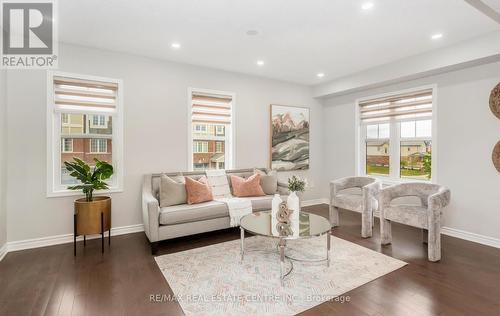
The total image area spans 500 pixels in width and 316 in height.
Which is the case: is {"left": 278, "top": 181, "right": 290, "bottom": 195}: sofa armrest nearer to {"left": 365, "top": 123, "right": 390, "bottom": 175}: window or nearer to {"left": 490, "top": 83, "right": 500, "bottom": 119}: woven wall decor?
{"left": 365, "top": 123, "right": 390, "bottom": 175}: window

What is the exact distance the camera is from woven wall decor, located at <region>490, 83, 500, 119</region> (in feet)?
11.0

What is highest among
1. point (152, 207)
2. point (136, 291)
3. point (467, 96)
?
point (467, 96)

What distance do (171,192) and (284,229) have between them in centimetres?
175

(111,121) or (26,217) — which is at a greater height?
(111,121)

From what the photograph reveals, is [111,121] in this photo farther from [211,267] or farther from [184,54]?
[211,267]

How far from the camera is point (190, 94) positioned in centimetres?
434

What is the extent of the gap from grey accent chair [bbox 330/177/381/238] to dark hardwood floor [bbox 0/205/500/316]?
0.34m

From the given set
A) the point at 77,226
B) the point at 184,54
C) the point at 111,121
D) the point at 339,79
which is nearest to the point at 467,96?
the point at 339,79

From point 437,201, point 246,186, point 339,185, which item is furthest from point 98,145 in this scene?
point 437,201

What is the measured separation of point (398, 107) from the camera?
460 centimetres

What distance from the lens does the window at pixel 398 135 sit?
4.26m

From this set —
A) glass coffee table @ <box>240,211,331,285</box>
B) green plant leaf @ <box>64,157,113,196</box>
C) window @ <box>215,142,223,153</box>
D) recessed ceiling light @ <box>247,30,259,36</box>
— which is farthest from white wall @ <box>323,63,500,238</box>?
green plant leaf @ <box>64,157,113,196</box>

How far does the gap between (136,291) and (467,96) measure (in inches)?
190

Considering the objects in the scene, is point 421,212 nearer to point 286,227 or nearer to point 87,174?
point 286,227
